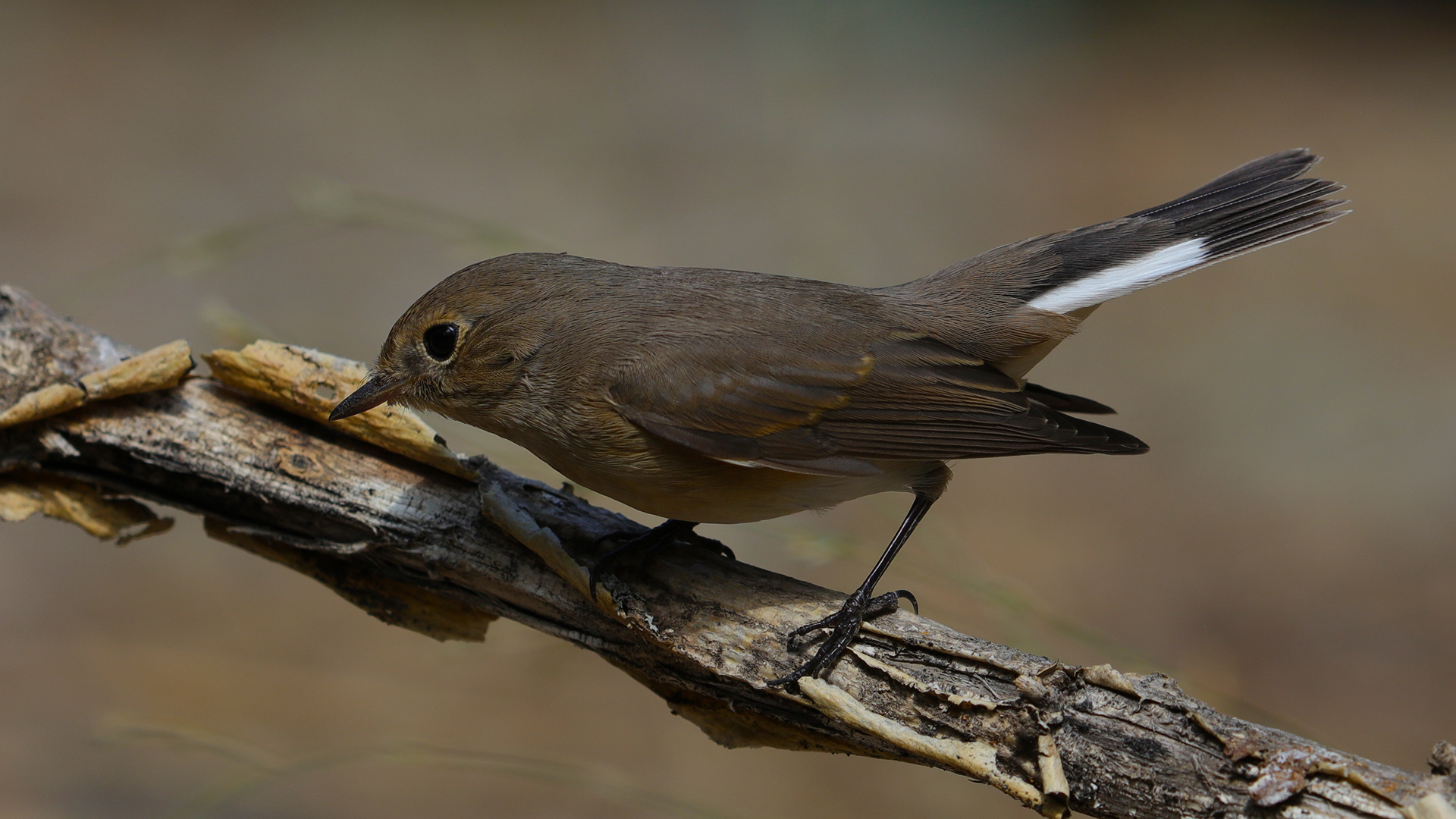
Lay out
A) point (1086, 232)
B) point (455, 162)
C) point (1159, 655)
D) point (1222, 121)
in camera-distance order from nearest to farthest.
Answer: point (1086, 232), point (1159, 655), point (455, 162), point (1222, 121)

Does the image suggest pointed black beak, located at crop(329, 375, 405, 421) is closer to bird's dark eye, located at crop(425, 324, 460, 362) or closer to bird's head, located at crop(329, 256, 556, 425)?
bird's head, located at crop(329, 256, 556, 425)

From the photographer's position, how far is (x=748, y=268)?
7.32 m

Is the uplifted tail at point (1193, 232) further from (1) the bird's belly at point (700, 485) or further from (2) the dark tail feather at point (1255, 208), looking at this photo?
(1) the bird's belly at point (700, 485)

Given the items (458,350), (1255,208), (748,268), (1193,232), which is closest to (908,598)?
(458,350)

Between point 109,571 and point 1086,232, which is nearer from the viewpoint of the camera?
point 1086,232

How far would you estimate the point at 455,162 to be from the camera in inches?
320

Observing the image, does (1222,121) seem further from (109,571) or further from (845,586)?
(109,571)

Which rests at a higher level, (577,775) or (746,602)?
(746,602)

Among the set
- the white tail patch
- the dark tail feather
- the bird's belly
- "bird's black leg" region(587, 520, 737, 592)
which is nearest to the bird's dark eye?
the bird's belly

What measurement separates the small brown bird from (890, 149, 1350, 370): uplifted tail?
10mm

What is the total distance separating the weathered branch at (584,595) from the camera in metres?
2.00

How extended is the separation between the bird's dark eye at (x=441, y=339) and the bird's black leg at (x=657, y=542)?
0.68 meters

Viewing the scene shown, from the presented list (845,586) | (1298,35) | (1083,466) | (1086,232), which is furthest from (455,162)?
(1298,35)

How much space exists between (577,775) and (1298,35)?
40.2 feet
